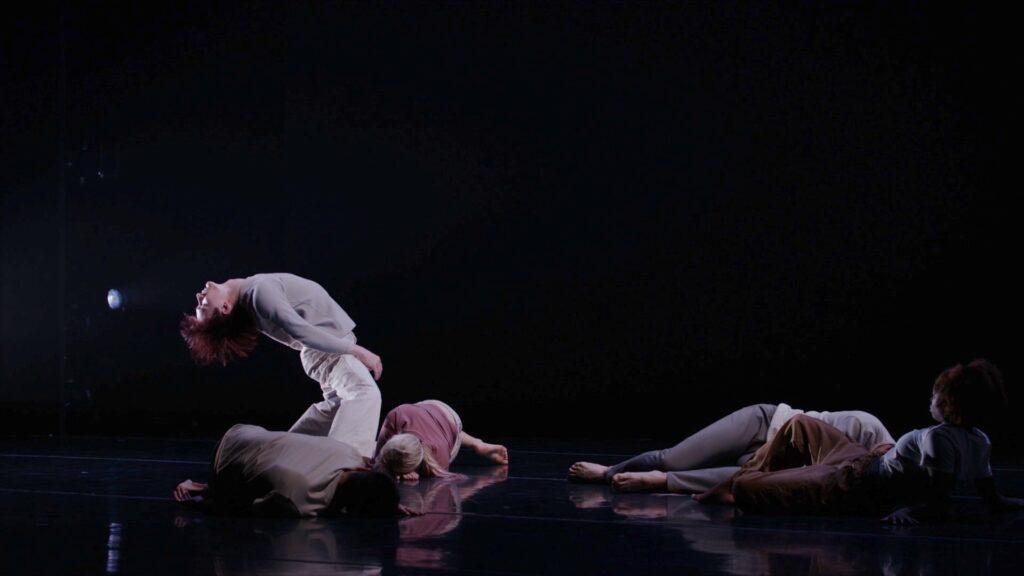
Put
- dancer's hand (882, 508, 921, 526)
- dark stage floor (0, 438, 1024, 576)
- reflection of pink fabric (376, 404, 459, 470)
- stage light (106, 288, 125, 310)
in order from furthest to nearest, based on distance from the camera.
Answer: stage light (106, 288, 125, 310) → reflection of pink fabric (376, 404, 459, 470) → dancer's hand (882, 508, 921, 526) → dark stage floor (0, 438, 1024, 576)

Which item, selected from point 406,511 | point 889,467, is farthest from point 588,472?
point 889,467

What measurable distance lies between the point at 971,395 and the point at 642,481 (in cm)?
118

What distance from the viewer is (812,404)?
19.9 feet

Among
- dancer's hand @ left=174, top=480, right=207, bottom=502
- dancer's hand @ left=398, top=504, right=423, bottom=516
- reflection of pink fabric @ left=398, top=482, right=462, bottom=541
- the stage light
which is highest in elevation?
the stage light

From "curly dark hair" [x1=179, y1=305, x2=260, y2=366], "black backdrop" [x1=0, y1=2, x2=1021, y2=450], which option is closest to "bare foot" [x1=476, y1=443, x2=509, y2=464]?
"curly dark hair" [x1=179, y1=305, x2=260, y2=366]

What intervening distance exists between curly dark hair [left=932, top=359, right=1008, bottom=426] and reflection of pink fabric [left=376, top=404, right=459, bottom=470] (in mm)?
1992

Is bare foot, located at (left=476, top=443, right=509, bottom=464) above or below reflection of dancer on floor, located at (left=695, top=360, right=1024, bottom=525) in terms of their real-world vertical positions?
below

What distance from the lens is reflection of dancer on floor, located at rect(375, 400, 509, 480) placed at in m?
4.11

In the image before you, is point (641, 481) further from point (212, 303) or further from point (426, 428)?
point (212, 303)

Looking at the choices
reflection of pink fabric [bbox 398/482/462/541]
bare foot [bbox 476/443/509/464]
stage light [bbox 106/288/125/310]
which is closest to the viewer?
reflection of pink fabric [bbox 398/482/462/541]

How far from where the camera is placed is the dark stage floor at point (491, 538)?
2529 millimetres

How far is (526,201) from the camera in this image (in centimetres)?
657

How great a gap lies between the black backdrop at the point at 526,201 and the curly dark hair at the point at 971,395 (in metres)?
2.85

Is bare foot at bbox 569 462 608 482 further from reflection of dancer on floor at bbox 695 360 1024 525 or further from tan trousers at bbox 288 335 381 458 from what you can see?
tan trousers at bbox 288 335 381 458
